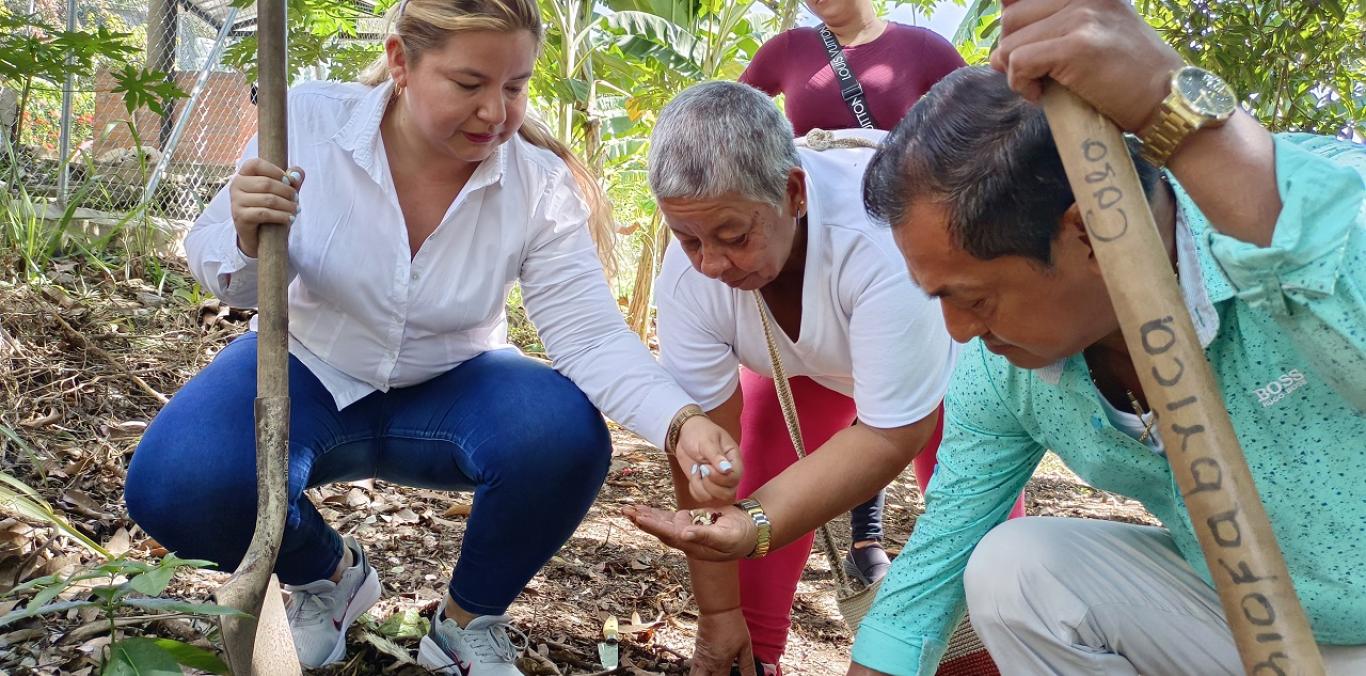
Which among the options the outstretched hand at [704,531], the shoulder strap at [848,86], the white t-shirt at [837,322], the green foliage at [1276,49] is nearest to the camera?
the outstretched hand at [704,531]

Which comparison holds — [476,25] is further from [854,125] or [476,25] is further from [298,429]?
[854,125]

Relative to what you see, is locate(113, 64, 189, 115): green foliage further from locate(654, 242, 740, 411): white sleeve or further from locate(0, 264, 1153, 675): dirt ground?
locate(654, 242, 740, 411): white sleeve

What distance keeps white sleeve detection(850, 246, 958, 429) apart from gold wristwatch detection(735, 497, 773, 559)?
277mm

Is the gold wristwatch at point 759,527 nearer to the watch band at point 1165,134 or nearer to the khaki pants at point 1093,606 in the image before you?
the khaki pants at point 1093,606

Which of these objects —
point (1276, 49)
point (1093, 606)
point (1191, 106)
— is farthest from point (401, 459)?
point (1276, 49)

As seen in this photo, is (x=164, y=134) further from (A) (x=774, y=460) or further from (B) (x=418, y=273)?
(A) (x=774, y=460)

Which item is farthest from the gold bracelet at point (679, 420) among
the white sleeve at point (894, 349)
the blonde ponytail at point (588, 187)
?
the blonde ponytail at point (588, 187)

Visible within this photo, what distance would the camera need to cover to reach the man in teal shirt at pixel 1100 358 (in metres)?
1.18

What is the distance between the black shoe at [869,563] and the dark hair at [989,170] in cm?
180

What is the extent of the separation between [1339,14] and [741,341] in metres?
1.75

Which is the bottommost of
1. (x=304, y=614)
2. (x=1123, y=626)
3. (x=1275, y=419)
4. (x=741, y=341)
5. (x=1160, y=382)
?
(x=304, y=614)

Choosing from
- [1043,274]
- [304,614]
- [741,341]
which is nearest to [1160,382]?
[1043,274]

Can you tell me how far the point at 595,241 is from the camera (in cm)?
255

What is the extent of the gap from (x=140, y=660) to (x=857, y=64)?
240 cm
